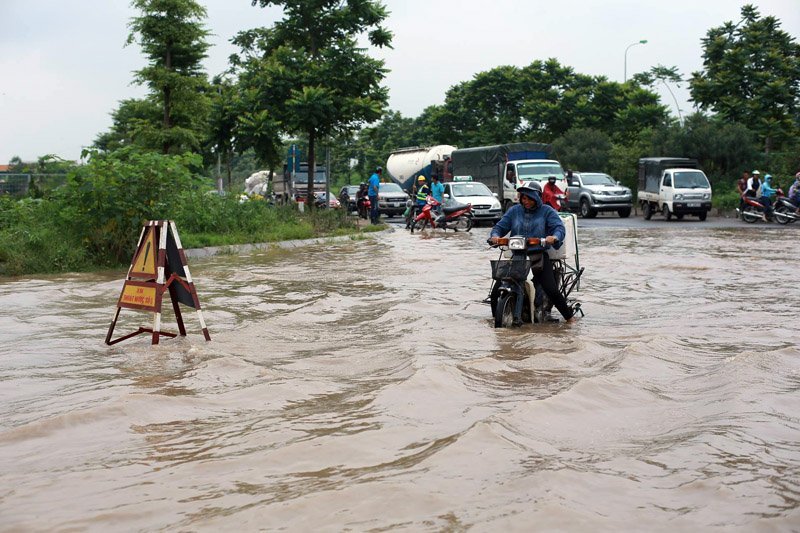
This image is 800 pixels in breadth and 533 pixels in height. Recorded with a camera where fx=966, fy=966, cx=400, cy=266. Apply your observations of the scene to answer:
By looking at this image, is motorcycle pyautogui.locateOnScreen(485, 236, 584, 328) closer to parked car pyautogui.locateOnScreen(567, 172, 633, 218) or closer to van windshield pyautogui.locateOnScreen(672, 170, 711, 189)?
van windshield pyautogui.locateOnScreen(672, 170, 711, 189)

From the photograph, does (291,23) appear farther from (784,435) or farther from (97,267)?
(784,435)

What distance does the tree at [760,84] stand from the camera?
39.8 meters

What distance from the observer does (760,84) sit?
4031 cm

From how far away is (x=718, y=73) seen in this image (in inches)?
1615

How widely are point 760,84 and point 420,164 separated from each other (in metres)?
17.4

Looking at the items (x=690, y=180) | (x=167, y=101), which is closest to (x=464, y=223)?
(x=690, y=180)

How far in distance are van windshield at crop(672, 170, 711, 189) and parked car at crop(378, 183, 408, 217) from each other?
43.9 ft

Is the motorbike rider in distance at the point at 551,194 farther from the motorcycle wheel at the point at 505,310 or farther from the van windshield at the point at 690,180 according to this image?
the van windshield at the point at 690,180

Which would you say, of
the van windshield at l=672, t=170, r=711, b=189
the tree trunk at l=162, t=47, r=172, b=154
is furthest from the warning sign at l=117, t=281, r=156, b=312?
the tree trunk at l=162, t=47, r=172, b=154

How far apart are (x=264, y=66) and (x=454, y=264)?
42.9 ft

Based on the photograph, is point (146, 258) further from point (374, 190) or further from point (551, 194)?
point (374, 190)

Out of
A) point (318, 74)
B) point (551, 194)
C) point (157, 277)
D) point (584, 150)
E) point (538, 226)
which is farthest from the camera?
point (584, 150)

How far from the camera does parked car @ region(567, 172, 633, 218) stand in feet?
115

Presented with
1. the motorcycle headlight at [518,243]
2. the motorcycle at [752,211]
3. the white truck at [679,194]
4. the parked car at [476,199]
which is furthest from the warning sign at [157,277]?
the white truck at [679,194]
